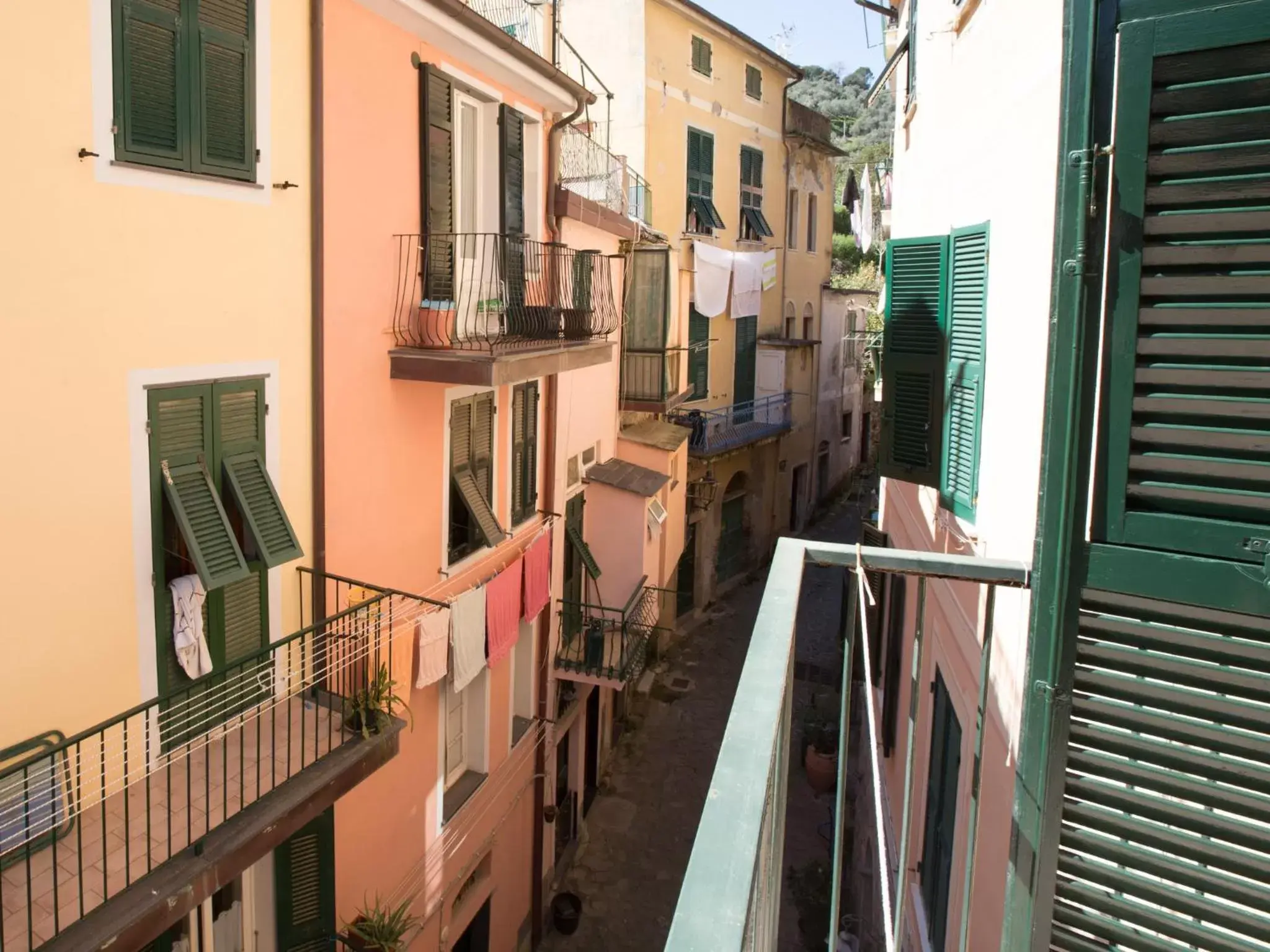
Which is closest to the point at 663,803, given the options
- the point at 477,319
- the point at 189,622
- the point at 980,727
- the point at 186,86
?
the point at 477,319

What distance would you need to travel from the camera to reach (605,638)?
1392cm

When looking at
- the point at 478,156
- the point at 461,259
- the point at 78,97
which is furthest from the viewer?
the point at 478,156

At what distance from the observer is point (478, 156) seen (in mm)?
9578

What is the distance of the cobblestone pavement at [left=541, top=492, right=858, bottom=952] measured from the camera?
1305 centimetres

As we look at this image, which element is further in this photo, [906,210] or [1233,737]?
[906,210]

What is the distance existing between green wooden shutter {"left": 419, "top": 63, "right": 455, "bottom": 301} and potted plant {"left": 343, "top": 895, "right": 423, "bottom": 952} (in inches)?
225

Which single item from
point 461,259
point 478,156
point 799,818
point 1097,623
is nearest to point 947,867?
point 1097,623

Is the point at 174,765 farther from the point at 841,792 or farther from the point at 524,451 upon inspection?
the point at 524,451

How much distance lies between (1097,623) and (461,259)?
7.51m

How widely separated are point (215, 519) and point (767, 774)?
5418 millimetres

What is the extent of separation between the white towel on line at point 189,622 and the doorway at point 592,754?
32.9 ft

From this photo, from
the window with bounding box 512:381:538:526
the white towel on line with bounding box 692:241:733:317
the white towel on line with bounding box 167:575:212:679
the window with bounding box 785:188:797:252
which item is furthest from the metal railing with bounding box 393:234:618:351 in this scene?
the window with bounding box 785:188:797:252

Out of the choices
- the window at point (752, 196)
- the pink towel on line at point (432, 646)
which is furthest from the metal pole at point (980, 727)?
the window at point (752, 196)

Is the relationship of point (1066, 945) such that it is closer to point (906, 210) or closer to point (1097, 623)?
point (1097, 623)
